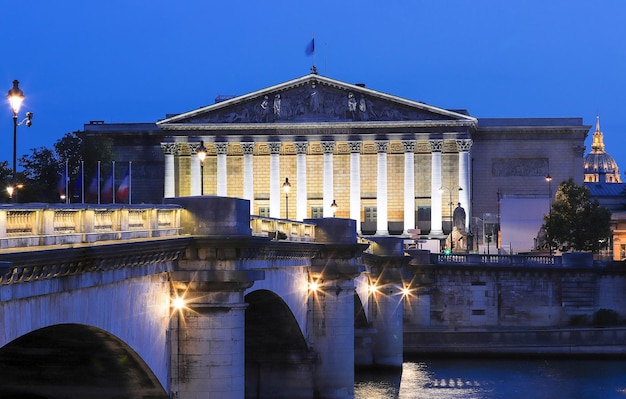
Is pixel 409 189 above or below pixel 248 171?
below

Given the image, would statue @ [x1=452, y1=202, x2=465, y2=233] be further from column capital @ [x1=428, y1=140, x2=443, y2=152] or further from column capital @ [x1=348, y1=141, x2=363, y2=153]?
column capital @ [x1=348, y1=141, x2=363, y2=153]

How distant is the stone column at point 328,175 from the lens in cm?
14412

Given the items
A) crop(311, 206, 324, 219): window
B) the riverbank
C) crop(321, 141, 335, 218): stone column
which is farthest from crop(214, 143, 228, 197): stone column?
the riverbank

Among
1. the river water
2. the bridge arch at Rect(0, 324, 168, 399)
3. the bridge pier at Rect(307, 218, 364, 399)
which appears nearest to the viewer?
the bridge arch at Rect(0, 324, 168, 399)

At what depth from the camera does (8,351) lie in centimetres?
2570

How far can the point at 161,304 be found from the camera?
1091 inches

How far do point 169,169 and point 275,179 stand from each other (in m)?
11.4

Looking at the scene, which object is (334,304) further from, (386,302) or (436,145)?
(436,145)

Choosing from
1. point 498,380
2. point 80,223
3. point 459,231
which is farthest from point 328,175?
point 80,223

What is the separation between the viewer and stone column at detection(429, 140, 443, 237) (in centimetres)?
14150

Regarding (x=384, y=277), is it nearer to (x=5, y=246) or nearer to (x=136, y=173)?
(x=5, y=246)

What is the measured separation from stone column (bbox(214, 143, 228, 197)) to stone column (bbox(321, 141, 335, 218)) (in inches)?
416

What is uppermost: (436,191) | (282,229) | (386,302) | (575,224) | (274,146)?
(274,146)

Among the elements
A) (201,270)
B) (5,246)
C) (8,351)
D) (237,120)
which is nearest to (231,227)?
(201,270)
